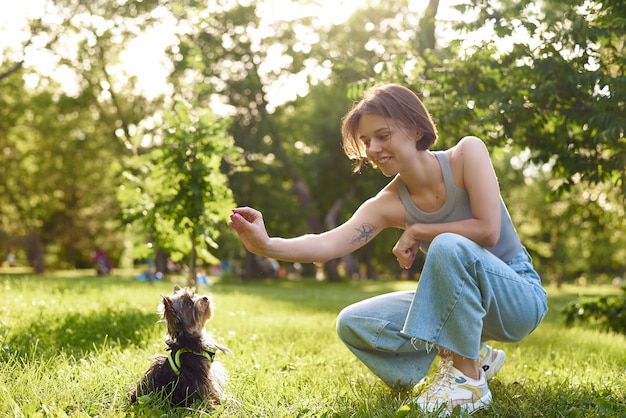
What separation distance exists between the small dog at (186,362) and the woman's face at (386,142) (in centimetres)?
152

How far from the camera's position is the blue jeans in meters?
3.57

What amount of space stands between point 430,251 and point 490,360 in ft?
4.44

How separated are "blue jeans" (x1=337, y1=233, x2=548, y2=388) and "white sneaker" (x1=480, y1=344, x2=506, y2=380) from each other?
21 centimetres

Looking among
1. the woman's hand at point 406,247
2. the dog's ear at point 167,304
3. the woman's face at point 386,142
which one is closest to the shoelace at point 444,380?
the woman's hand at point 406,247

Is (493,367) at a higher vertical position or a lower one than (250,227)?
lower

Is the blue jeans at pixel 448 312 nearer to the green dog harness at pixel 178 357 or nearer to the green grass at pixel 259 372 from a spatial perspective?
the green grass at pixel 259 372

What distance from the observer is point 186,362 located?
390 cm

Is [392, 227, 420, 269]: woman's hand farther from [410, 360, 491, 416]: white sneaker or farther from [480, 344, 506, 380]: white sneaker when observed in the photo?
[480, 344, 506, 380]: white sneaker

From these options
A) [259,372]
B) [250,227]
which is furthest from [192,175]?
[250,227]

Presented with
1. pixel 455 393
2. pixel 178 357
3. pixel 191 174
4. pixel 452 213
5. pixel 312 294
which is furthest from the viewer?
pixel 312 294

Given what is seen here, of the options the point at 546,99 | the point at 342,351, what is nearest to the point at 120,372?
the point at 342,351

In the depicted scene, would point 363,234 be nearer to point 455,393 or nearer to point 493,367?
point 455,393

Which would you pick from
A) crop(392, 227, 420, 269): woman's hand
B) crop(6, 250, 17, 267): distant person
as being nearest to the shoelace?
crop(392, 227, 420, 269): woman's hand

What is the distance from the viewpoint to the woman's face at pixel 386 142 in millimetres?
3768
